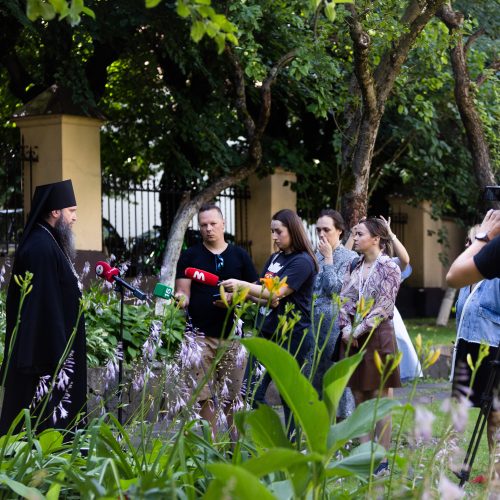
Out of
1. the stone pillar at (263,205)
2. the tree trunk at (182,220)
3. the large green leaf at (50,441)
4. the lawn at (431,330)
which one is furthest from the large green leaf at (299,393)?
the stone pillar at (263,205)

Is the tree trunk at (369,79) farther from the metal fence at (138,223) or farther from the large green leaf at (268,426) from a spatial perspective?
the large green leaf at (268,426)

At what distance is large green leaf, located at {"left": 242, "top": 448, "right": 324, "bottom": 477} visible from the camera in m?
2.56

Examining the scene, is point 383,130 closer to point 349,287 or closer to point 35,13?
point 349,287

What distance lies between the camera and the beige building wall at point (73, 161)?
1414cm

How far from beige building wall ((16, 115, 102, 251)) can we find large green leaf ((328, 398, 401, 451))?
1136 cm

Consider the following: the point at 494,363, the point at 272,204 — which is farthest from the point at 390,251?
the point at 272,204

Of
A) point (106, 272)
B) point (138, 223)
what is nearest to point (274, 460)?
point (106, 272)

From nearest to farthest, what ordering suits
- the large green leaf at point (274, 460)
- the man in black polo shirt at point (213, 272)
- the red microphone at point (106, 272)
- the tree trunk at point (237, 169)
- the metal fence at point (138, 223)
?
the large green leaf at point (274, 460), the red microphone at point (106, 272), the man in black polo shirt at point (213, 272), the tree trunk at point (237, 169), the metal fence at point (138, 223)

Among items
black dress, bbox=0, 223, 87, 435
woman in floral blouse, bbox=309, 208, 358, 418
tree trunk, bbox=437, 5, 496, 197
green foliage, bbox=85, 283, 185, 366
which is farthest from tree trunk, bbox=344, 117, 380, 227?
black dress, bbox=0, 223, 87, 435

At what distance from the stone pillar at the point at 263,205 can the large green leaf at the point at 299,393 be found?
15036 millimetres

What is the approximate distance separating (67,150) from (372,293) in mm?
7550

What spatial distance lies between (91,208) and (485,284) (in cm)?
803

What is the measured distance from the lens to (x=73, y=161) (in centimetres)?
1427

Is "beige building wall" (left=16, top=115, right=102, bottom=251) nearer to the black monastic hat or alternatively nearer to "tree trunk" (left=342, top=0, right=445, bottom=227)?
"tree trunk" (left=342, top=0, right=445, bottom=227)
